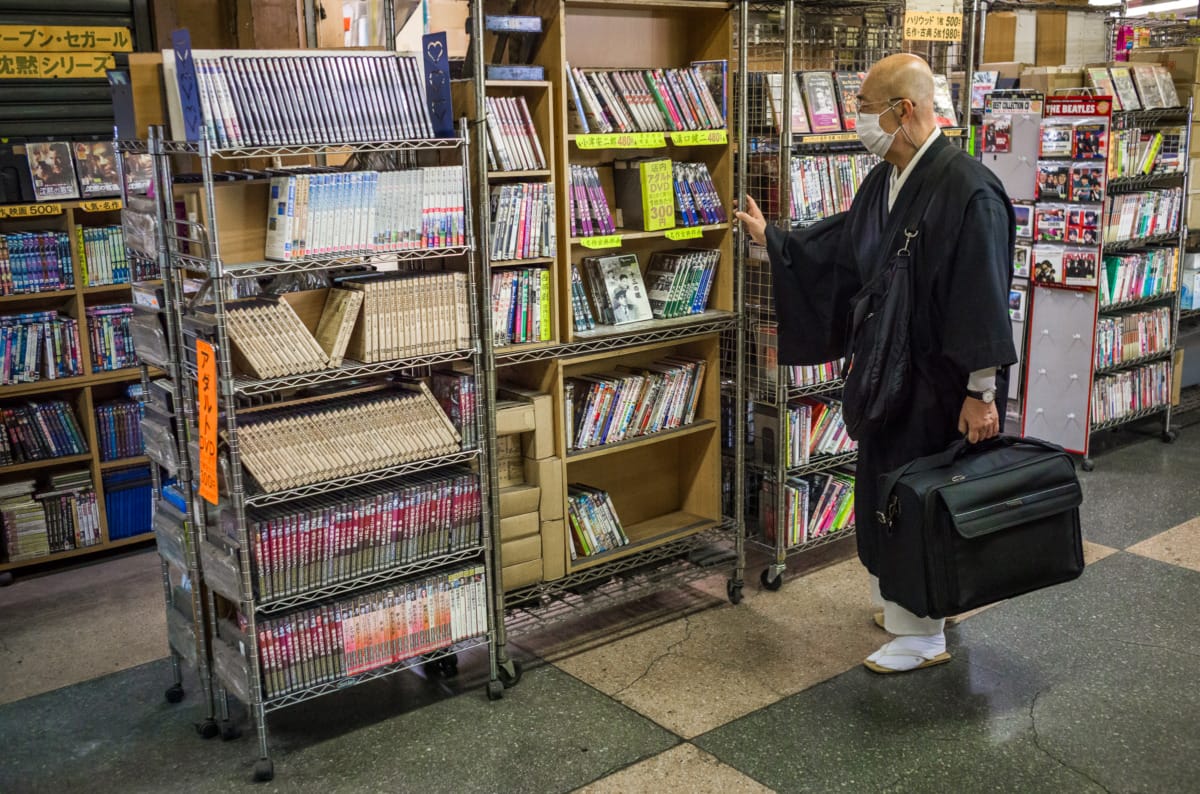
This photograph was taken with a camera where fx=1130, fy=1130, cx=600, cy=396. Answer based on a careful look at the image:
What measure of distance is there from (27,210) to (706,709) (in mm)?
3300

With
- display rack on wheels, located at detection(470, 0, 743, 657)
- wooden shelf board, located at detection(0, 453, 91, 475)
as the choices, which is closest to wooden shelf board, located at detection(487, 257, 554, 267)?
display rack on wheels, located at detection(470, 0, 743, 657)

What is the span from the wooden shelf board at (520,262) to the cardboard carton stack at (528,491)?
43cm

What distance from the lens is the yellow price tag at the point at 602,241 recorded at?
371 cm

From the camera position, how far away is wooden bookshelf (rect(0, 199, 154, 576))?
15.0 feet

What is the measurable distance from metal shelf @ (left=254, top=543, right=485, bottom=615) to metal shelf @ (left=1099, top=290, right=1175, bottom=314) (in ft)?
12.6

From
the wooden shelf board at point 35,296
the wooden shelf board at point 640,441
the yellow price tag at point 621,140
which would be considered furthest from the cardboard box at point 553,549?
the wooden shelf board at point 35,296

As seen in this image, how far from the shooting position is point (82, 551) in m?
4.74

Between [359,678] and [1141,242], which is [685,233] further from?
[1141,242]

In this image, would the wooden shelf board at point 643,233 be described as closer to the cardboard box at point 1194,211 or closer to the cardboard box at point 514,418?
the cardboard box at point 514,418

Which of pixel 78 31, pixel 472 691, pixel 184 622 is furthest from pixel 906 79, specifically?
pixel 78 31

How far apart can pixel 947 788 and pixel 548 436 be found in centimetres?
160

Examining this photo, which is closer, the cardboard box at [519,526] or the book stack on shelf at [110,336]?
the cardboard box at [519,526]

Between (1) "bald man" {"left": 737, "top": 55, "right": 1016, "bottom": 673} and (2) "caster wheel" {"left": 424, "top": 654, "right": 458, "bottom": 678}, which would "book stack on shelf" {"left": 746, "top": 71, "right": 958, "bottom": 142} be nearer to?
(1) "bald man" {"left": 737, "top": 55, "right": 1016, "bottom": 673}

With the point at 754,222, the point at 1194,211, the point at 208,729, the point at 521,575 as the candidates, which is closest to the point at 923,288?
the point at 754,222
